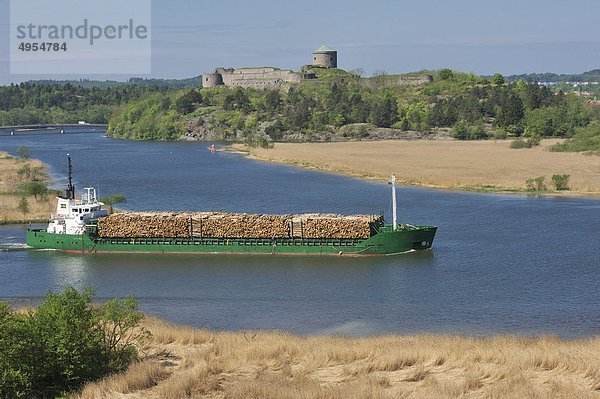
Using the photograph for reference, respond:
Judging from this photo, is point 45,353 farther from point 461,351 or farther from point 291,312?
point 291,312

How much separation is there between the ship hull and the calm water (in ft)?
2.18

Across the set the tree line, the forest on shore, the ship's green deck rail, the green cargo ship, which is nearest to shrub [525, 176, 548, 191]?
the green cargo ship

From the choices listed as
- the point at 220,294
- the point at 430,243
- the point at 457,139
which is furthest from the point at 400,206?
the point at 457,139

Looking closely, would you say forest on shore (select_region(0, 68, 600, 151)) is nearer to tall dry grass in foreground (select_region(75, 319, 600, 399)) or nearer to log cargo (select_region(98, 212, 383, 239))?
log cargo (select_region(98, 212, 383, 239))

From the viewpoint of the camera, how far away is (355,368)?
78.0ft

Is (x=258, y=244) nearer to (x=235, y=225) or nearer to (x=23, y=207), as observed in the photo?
(x=235, y=225)

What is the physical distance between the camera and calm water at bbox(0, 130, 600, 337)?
33688 mm

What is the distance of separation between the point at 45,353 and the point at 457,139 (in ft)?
442

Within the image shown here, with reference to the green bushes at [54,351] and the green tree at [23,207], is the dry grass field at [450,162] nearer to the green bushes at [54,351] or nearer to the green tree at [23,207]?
the green tree at [23,207]

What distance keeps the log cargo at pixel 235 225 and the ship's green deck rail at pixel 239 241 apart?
223mm

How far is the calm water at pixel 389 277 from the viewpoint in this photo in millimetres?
33688

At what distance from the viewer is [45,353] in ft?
72.9

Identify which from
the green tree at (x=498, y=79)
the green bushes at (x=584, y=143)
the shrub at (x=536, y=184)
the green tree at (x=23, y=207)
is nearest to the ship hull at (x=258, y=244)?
the green tree at (x=23, y=207)

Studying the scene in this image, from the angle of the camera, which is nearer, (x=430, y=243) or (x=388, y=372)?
(x=388, y=372)
